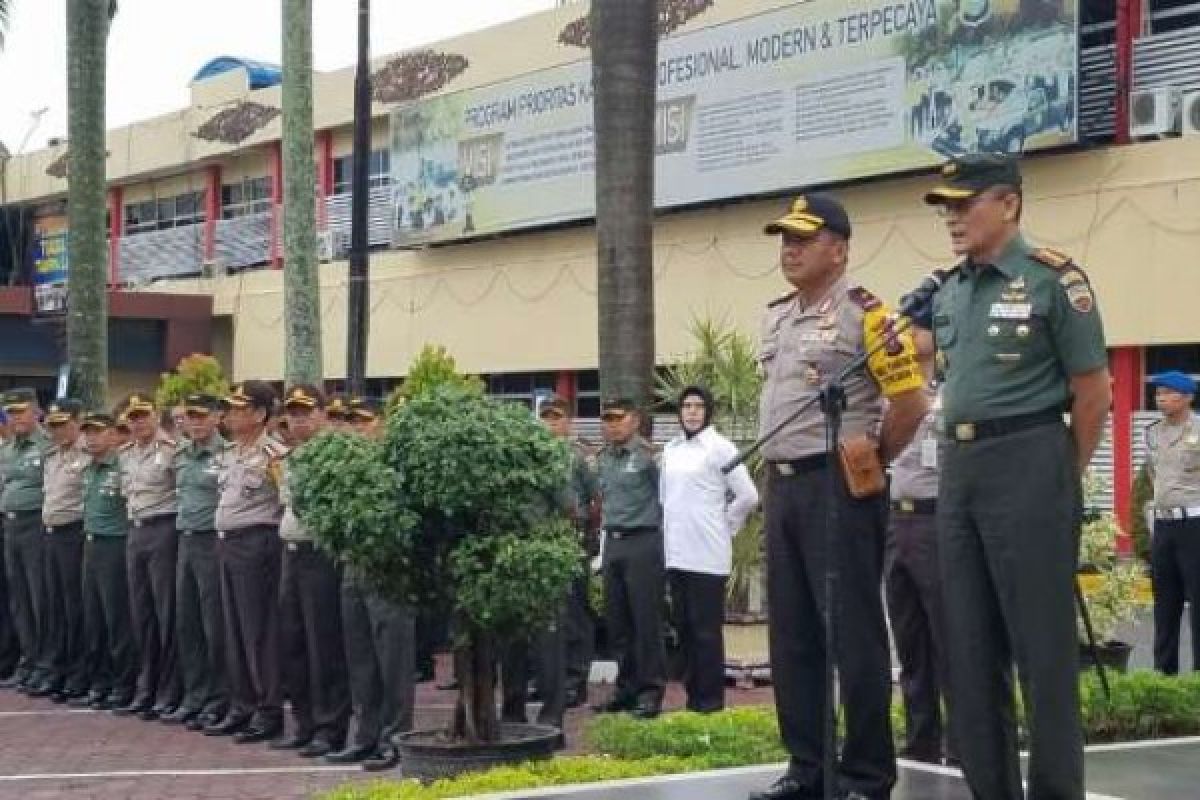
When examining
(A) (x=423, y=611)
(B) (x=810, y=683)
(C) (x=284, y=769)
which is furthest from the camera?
(C) (x=284, y=769)

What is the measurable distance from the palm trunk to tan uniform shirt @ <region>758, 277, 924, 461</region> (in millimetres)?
11205

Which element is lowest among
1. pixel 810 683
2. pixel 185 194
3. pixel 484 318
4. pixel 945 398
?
pixel 810 683

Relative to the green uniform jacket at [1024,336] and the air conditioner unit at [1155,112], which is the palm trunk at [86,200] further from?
the green uniform jacket at [1024,336]

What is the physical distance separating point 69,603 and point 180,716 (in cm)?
194

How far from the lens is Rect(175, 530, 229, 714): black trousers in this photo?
11.2m

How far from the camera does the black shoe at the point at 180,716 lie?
11492 mm

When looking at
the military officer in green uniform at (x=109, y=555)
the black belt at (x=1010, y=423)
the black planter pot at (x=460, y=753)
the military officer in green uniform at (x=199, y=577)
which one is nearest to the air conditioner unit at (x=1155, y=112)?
the military officer in green uniform at (x=199, y=577)

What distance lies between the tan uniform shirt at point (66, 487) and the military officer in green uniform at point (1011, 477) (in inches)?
352

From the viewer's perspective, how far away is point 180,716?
1153 centimetres

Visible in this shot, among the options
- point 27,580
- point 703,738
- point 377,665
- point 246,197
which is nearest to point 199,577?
point 377,665

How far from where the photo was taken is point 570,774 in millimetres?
7176

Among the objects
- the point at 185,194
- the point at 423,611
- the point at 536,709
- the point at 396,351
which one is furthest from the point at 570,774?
the point at 185,194

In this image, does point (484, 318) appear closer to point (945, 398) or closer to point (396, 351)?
point (396, 351)

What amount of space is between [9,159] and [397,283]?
16661 mm
